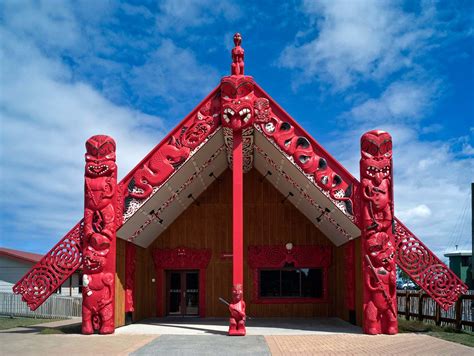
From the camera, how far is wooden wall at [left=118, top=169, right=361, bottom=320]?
19.7 m

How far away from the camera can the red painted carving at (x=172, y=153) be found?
15.1m

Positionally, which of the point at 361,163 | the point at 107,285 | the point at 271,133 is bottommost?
the point at 107,285

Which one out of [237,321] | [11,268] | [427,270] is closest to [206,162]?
[237,321]

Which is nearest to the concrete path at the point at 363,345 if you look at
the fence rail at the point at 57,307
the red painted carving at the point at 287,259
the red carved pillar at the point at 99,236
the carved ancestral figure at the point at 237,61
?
the red carved pillar at the point at 99,236

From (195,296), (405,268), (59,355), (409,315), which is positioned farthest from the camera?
(195,296)

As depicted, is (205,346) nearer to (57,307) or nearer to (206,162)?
(206,162)

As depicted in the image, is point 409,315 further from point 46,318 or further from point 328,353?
point 46,318

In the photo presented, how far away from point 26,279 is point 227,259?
758 cm

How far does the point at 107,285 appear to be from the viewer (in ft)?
47.0

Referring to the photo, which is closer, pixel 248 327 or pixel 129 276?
pixel 248 327

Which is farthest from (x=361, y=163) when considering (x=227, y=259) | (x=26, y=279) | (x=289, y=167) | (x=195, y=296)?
(x=26, y=279)

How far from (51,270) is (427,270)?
10.3 metres

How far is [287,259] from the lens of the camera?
1981 cm

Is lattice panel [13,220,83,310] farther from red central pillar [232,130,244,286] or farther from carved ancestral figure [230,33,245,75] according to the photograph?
carved ancestral figure [230,33,245,75]
